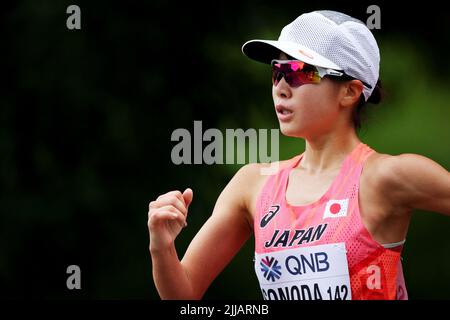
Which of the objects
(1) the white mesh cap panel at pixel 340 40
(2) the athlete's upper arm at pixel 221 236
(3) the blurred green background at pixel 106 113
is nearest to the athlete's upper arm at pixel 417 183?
(1) the white mesh cap panel at pixel 340 40

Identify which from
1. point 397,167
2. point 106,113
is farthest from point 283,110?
point 106,113

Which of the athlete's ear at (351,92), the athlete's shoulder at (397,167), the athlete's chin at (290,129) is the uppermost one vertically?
the athlete's ear at (351,92)

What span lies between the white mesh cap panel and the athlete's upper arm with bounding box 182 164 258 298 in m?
0.49

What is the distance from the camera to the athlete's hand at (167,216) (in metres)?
3.04

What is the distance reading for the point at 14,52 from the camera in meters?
7.06

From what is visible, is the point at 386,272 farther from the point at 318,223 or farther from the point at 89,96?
the point at 89,96

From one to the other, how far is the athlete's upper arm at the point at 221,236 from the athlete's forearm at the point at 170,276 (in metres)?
0.08

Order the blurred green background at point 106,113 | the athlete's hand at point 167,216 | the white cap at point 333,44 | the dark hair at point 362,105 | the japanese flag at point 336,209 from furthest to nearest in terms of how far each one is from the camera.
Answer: the blurred green background at point 106,113
the dark hair at point 362,105
the white cap at point 333,44
the japanese flag at point 336,209
the athlete's hand at point 167,216

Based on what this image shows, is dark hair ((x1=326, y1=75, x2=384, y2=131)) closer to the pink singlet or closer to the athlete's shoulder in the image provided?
the pink singlet

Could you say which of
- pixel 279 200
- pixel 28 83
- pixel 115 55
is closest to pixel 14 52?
pixel 28 83

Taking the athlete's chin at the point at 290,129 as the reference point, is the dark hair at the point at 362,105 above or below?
above

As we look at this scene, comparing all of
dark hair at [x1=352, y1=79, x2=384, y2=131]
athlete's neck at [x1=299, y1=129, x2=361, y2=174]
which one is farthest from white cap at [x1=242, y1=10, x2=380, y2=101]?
athlete's neck at [x1=299, y1=129, x2=361, y2=174]

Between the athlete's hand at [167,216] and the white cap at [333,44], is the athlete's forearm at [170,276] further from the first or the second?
the white cap at [333,44]

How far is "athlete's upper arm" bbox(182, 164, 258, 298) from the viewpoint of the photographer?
3426mm
